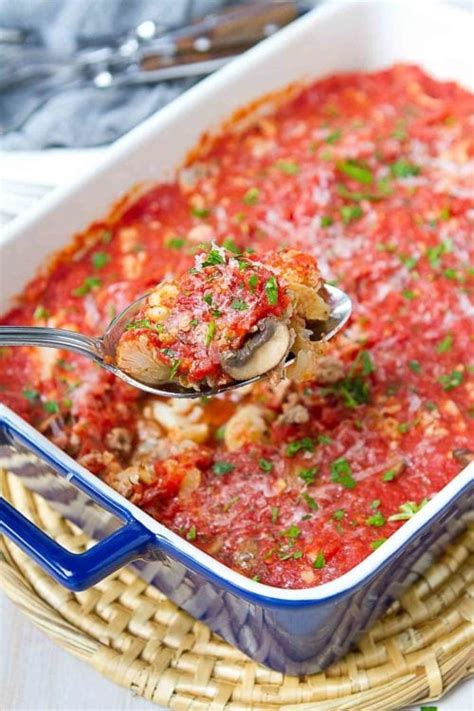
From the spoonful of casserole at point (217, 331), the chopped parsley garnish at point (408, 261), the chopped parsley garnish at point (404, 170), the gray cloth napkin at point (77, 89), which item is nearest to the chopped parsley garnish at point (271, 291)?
the spoonful of casserole at point (217, 331)

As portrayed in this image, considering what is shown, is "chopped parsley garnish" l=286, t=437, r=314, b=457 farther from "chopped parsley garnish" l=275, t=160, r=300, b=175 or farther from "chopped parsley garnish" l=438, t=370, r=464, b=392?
"chopped parsley garnish" l=275, t=160, r=300, b=175

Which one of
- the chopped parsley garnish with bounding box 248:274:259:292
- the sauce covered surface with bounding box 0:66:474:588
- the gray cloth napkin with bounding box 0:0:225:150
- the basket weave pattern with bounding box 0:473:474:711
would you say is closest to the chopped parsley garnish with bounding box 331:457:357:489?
the sauce covered surface with bounding box 0:66:474:588

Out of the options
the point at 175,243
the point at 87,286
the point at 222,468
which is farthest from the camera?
the point at 175,243

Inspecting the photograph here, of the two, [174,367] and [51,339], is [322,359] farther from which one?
[51,339]

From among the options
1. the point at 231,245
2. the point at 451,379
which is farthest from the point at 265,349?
the point at 231,245

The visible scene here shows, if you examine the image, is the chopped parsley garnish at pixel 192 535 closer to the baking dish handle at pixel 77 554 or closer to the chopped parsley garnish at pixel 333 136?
the baking dish handle at pixel 77 554
